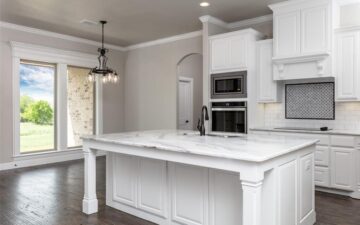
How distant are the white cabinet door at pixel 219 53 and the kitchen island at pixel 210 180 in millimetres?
2534

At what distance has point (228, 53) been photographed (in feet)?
16.6

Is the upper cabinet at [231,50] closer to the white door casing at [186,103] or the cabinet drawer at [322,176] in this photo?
the cabinet drawer at [322,176]

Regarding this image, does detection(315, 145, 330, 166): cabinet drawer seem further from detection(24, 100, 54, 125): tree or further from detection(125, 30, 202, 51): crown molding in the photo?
detection(24, 100, 54, 125): tree

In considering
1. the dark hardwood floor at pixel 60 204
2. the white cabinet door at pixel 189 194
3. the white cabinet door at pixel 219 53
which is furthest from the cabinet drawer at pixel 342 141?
the white cabinet door at pixel 189 194

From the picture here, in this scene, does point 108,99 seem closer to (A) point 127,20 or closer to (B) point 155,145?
(A) point 127,20

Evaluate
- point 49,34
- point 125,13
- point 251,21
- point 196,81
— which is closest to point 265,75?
point 251,21

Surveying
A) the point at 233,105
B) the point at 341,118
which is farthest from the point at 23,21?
the point at 341,118

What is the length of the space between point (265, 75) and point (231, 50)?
0.73m

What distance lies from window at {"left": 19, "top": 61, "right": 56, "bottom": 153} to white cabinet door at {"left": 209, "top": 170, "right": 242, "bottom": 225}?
4977mm

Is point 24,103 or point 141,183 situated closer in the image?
point 141,183

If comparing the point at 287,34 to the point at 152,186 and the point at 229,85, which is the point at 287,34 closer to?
the point at 229,85

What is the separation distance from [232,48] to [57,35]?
400 centimetres

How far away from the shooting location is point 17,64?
588 centimetres

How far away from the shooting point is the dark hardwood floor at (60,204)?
125 inches
